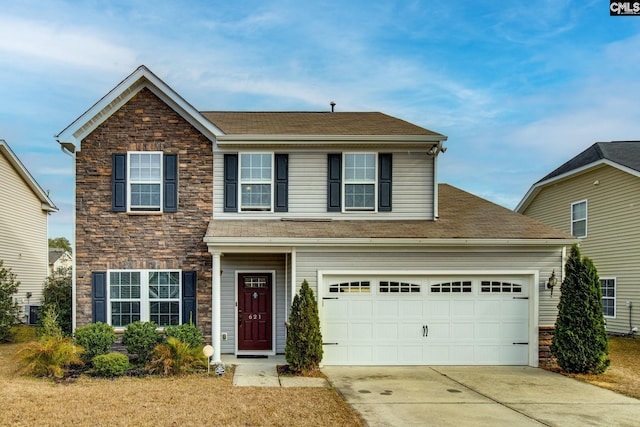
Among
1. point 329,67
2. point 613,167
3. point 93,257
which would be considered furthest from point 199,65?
point 613,167

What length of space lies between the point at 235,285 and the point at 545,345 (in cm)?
760

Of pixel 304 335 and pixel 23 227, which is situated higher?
pixel 23 227

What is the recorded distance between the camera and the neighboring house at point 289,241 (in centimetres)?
1275

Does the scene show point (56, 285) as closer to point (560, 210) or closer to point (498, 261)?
point (498, 261)

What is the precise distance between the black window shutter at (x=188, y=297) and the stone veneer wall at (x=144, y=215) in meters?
0.13

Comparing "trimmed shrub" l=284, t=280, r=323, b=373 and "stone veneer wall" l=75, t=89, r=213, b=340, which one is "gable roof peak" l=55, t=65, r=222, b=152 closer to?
"stone veneer wall" l=75, t=89, r=213, b=340

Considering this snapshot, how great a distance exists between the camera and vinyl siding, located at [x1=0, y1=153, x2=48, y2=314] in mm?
20875

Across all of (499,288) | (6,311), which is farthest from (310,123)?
(6,311)

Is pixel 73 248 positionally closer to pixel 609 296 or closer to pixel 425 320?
pixel 425 320

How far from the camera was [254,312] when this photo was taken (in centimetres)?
A: 1400

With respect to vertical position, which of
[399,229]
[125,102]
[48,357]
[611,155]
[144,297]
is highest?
[125,102]

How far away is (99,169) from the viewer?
44.1ft

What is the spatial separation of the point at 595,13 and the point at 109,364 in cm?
1361

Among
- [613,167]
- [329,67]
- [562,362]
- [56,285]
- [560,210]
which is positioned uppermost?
[329,67]
